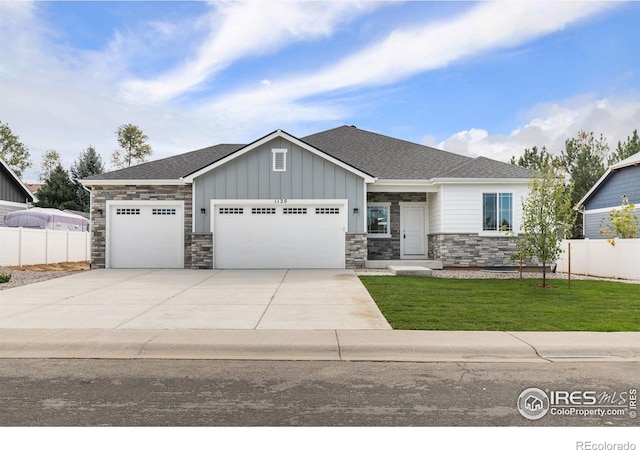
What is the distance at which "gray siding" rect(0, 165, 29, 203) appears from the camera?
88.7 ft

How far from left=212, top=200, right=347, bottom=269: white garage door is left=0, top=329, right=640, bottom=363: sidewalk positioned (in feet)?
34.5

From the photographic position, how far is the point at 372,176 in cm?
1772

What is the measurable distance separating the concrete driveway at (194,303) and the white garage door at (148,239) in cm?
282

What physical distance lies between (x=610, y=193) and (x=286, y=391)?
25.4m

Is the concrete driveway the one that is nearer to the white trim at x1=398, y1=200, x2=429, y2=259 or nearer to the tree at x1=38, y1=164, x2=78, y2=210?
the white trim at x1=398, y1=200, x2=429, y2=259

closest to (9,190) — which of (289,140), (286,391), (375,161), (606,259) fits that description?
(289,140)

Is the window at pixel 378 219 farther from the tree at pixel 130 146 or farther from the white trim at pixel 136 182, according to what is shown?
the tree at pixel 130 146

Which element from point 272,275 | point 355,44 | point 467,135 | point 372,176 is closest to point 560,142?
point 467,135

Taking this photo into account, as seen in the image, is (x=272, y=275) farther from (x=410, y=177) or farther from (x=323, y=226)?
(x=410, y=177)

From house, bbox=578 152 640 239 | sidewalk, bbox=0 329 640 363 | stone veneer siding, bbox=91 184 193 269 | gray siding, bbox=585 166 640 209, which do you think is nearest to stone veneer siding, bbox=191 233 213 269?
stone veneer siding, bbox=91 184 193 269

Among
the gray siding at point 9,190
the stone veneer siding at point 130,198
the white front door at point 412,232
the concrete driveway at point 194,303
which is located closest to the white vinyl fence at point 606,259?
the white front door at point 412,232

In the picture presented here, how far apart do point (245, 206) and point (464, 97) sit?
970cm

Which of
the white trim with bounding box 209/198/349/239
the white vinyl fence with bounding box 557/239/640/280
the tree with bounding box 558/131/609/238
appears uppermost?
the tree with bounding box 558/131/609/238

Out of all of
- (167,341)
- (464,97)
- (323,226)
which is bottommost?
(167,341)
